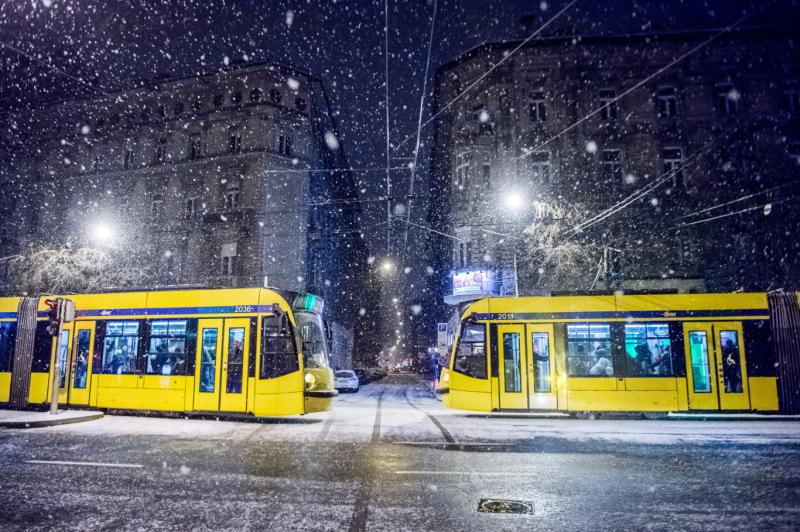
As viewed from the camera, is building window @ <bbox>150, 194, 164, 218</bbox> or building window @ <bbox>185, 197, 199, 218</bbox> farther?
building window @ <bbox>150, 194, 164, 218</bbox>

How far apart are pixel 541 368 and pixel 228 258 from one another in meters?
23.4

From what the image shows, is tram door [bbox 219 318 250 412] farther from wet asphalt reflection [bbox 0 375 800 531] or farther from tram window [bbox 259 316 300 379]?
wet asphalt reflection [bbox 0 375 800 531]

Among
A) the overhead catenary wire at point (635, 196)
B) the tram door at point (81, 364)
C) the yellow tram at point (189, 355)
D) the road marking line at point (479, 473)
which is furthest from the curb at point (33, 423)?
the overhead catenary wire at point (635, 196)

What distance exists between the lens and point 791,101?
27.5m

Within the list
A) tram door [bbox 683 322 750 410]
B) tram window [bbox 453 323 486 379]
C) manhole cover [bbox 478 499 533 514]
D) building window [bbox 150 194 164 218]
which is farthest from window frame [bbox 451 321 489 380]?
building window [bbox 150 194 164 218]

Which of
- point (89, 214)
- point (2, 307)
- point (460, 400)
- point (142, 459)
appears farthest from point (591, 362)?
point (89, 214)

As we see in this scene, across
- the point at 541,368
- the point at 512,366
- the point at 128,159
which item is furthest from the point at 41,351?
the point at 128,159

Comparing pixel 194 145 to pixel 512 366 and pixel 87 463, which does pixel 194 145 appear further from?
pixel 87 463

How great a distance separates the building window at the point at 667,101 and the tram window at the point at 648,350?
2075cm

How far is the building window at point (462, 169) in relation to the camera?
30.9m

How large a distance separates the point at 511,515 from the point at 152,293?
11492 millimetres

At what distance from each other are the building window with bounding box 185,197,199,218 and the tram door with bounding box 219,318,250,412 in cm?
2249

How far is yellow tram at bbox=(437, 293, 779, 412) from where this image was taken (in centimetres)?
1233

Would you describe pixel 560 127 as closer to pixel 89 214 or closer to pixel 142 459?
pixel 142 459
